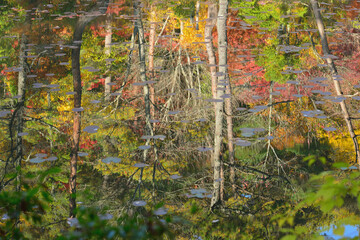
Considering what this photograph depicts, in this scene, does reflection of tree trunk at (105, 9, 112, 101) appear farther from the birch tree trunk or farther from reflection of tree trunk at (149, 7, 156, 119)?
the birch tree trunk

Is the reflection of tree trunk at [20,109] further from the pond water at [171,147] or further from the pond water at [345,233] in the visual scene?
the pond water at [345,233]

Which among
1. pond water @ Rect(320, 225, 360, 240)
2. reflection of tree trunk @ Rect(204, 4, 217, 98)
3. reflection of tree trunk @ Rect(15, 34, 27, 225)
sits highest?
reflection of tree trunk @ Rect(204, 4, 217, 98)

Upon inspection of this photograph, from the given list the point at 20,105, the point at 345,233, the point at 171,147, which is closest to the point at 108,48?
the point at 20,105

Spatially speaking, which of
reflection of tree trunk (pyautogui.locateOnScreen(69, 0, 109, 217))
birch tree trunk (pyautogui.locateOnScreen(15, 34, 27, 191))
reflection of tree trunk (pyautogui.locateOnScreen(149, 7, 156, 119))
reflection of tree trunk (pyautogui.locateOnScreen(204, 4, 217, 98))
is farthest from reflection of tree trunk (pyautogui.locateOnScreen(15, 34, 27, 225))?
reflection of tree trunk (pyautogui.locateOnScreen(204, 4, 217, 98))

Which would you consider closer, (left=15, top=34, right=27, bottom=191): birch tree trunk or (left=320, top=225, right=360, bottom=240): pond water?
(left=320, top=225, right=360, bottom=240): pond water

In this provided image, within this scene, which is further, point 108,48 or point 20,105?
point 108,48

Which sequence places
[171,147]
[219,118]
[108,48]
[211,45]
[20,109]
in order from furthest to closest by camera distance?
[108,48] → [211,45] → [20,109] → [219,118] → [171,147]

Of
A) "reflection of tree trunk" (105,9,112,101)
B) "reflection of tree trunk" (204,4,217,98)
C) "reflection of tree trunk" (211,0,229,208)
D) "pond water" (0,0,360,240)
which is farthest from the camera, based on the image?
"reflection of tree trunk" (105,9,112,101)

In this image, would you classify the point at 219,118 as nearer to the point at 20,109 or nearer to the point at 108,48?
the point at 20,109

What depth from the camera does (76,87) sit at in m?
6.91

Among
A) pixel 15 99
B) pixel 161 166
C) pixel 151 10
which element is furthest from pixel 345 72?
pixel 15 99

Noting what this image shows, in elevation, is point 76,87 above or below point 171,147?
above

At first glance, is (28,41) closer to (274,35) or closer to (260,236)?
(274,35)

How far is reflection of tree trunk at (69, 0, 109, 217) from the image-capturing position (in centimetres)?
457
